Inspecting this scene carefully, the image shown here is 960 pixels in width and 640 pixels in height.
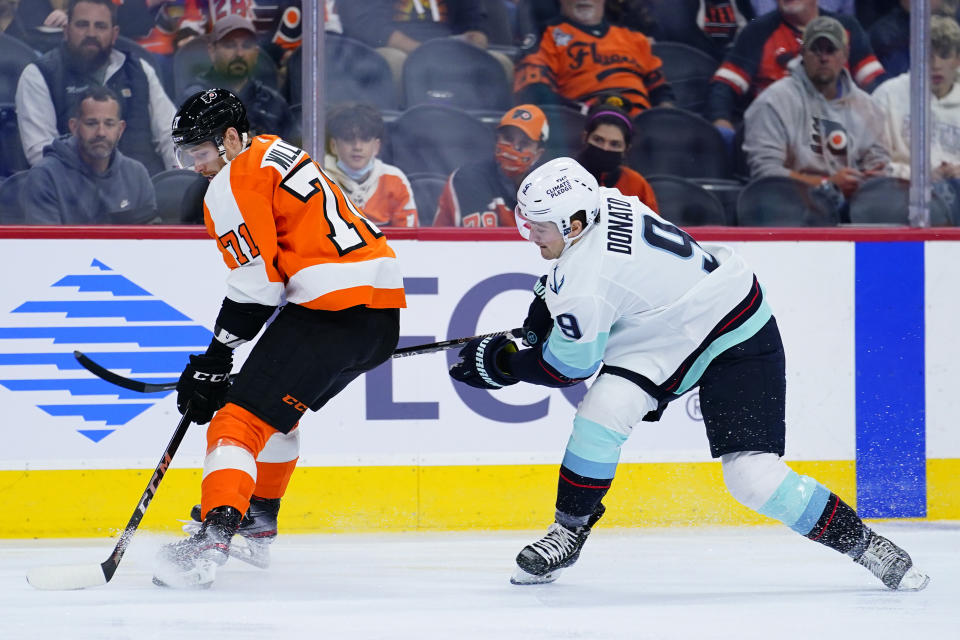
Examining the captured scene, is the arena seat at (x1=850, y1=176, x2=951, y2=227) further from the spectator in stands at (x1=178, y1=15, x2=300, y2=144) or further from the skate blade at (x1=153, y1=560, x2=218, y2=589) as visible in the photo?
the skate blade at (x1=153, y1=560, x2=218, y2=589)

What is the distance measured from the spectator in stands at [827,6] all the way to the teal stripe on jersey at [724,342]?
174 cm

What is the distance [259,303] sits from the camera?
2.53 m

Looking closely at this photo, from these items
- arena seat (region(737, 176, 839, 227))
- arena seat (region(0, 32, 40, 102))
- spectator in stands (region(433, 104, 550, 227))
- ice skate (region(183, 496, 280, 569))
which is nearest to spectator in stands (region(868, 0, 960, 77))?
arena seat (region(737, 176, 839, 227))

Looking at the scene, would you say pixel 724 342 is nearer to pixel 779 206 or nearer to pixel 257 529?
pixel 257 529

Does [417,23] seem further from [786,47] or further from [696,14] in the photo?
[786,47]

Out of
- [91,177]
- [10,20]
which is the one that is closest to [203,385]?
[91,177]

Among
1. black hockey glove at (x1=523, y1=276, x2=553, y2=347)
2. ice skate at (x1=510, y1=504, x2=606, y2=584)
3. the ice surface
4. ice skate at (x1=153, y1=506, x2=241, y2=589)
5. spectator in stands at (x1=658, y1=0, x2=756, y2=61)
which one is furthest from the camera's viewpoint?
spectator in stands at (x1=658, y1=0, x2=756, y2=61)

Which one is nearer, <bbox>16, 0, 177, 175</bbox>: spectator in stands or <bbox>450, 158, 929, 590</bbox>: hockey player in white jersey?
<bbox>450, 158, 929, 590</bbox>: hockey player in white jersey

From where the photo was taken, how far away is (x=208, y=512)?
2443 mm

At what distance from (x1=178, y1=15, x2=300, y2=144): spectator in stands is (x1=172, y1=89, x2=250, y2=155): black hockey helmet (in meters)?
1.04

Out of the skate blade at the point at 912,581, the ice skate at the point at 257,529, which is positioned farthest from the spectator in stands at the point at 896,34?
the ice skate at the point at 257,529

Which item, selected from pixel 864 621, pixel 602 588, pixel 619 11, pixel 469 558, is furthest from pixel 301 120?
pixel 864 621

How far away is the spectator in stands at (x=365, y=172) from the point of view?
366 centimetres

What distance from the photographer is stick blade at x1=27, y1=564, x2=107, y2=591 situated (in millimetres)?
→ 2561
